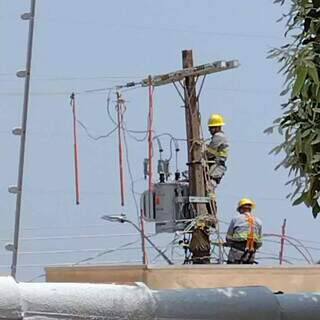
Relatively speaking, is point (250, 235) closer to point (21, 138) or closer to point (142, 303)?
point (21, 138)

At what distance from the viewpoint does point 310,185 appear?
2918 mm

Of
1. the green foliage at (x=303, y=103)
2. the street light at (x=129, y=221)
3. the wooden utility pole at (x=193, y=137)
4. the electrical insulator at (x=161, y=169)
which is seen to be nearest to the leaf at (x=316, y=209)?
the green foliage at (x=303, y=103)

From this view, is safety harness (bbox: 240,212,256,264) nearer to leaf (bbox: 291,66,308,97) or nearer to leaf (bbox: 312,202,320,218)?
leaf (bbox: 312,202,320,218)

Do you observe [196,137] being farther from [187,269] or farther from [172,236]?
[187,269]

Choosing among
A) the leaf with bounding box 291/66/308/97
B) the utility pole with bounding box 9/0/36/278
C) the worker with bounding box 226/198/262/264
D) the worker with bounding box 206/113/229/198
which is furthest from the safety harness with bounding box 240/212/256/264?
the leaf with bounding box 291/66/308/97

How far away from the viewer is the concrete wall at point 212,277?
4.96 meters

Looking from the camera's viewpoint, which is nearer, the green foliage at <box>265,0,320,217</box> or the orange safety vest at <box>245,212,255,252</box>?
the green foliage at <box>265,0,320,217</box>

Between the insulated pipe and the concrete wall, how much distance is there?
7.66ft

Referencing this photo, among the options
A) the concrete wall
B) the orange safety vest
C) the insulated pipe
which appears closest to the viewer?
the insulated pipe

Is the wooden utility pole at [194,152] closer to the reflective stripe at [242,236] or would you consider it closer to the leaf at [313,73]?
the reflective stripe at [242,236]

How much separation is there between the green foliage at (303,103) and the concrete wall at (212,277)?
2016 mm

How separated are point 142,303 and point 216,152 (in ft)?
22.9

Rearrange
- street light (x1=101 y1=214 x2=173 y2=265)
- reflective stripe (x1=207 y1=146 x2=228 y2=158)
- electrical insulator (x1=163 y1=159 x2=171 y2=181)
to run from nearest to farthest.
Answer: street light (x1=101 y1=214 x2=173 y2=265) → electrical insulator (x1=163 y1=159 x2=171 y2=181) → reflective stripe (x1=207 y1=146 x2=228 y2=158)

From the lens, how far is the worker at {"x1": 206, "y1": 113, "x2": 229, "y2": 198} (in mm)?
9188
